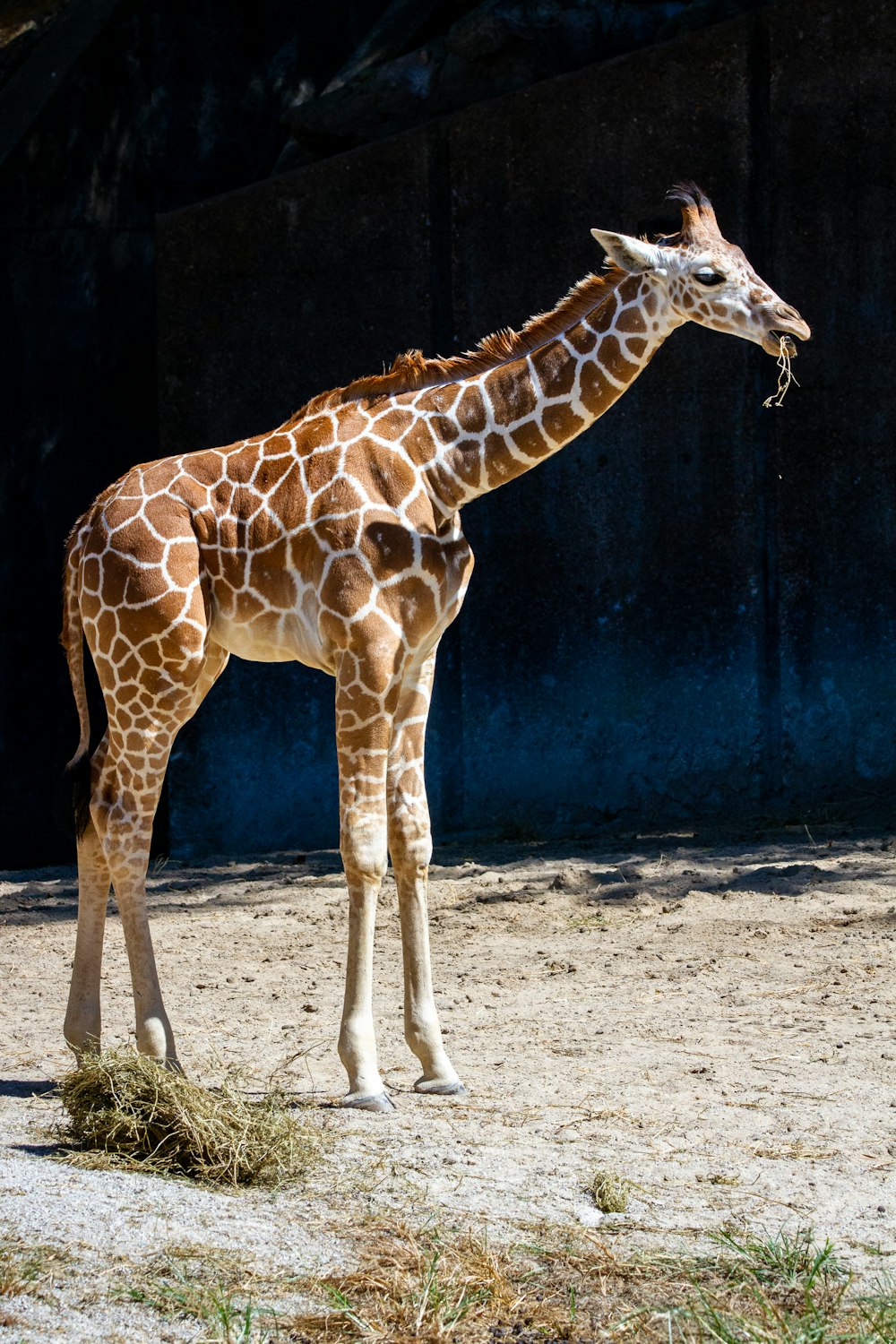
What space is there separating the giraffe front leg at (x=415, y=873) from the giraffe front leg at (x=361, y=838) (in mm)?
173

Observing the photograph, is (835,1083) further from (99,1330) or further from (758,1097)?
(99,1330)

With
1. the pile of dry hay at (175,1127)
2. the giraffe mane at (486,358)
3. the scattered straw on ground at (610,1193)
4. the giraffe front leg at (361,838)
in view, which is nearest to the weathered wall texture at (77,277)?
the giraffe mane at (486,358)

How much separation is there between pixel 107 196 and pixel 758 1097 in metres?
7.12

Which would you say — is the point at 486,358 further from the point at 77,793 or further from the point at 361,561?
the point at 77,793

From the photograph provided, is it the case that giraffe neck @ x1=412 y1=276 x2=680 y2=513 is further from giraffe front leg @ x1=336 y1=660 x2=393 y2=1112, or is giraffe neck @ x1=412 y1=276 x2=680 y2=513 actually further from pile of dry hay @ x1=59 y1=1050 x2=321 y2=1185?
pile of dry hay @ x1=59 y1=1050 x2=321 y2=1185

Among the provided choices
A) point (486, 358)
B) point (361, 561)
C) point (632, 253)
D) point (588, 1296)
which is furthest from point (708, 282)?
point (588, 1296)

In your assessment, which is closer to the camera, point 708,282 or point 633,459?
point 708,282

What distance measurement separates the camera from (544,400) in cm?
466

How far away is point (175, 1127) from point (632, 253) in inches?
112

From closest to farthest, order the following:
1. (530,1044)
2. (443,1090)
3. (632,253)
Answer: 1. (443,1090)
2. (632,253)
3. (530,1044)

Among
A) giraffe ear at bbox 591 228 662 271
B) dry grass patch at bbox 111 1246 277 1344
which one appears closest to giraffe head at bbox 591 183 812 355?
giraffe ear at bbox 591 228 662 271

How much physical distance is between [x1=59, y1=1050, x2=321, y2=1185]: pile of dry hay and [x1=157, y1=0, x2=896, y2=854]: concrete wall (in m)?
4.46

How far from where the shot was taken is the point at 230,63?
31.1 ft

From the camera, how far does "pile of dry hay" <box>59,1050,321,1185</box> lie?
143 inches
